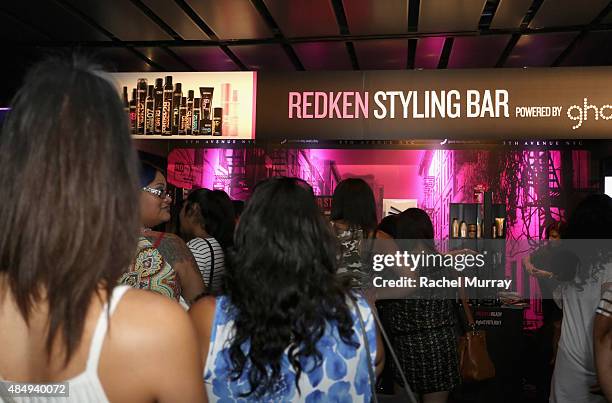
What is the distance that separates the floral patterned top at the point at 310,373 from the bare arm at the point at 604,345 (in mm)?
803

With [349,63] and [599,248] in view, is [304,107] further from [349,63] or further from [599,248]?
[599,248]

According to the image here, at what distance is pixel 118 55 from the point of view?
4.75 m

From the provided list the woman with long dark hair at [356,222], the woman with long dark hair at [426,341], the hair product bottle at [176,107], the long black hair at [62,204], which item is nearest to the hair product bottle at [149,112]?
the hair product bottle at [176,107]

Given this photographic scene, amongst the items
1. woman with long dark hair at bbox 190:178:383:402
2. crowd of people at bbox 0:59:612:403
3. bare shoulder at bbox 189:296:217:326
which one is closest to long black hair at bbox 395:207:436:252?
crowd of people at bbox 0:59:612:403

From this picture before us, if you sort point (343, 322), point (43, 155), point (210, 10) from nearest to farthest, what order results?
1. point (43, 155)
2. point (343, 322)
3. point (210, 10)

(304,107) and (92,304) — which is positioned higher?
(304,107)

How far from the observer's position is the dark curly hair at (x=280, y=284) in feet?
4.84

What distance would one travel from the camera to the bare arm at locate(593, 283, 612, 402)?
5.76 ft

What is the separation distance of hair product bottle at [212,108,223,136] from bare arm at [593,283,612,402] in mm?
3299

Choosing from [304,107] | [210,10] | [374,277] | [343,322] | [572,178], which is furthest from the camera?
[572,178]

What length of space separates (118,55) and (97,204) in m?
4.28

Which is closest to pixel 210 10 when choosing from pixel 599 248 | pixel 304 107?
pixel 304 107

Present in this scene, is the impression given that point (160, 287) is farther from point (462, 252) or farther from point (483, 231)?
point (483, 231)

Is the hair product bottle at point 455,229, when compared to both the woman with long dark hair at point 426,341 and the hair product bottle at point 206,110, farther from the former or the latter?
the hair product bottle at point 206,110
